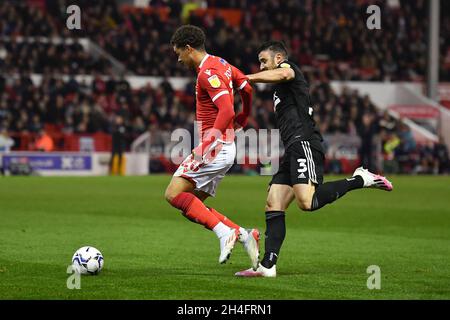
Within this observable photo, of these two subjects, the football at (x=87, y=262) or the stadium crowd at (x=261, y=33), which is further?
the stadium crowd at (x=261, y=33)

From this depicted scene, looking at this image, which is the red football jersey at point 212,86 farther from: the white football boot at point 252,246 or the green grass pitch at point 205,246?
the green grass pitch at point 205,246

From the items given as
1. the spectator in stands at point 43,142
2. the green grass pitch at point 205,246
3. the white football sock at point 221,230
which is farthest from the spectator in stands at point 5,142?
the white football sock at point 221,230

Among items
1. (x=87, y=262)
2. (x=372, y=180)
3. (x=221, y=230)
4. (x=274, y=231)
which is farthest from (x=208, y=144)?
(x=372, y=180)

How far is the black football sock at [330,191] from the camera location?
8.59 metres

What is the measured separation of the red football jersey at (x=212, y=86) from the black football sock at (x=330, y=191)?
0.92 meters

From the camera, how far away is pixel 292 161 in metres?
8.64

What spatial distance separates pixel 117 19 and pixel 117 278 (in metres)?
27.6

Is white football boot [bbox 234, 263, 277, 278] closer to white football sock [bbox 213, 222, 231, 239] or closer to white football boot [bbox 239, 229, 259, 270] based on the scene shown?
white football boot [bbox 239, 229, 259, 270]

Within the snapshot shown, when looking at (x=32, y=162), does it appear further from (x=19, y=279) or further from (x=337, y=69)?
(x=19, y=279)

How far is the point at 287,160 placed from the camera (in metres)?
8.74

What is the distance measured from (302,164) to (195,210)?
1.05 m

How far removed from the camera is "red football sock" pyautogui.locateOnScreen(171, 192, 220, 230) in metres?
8.42

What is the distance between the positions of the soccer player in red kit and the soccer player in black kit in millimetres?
269
